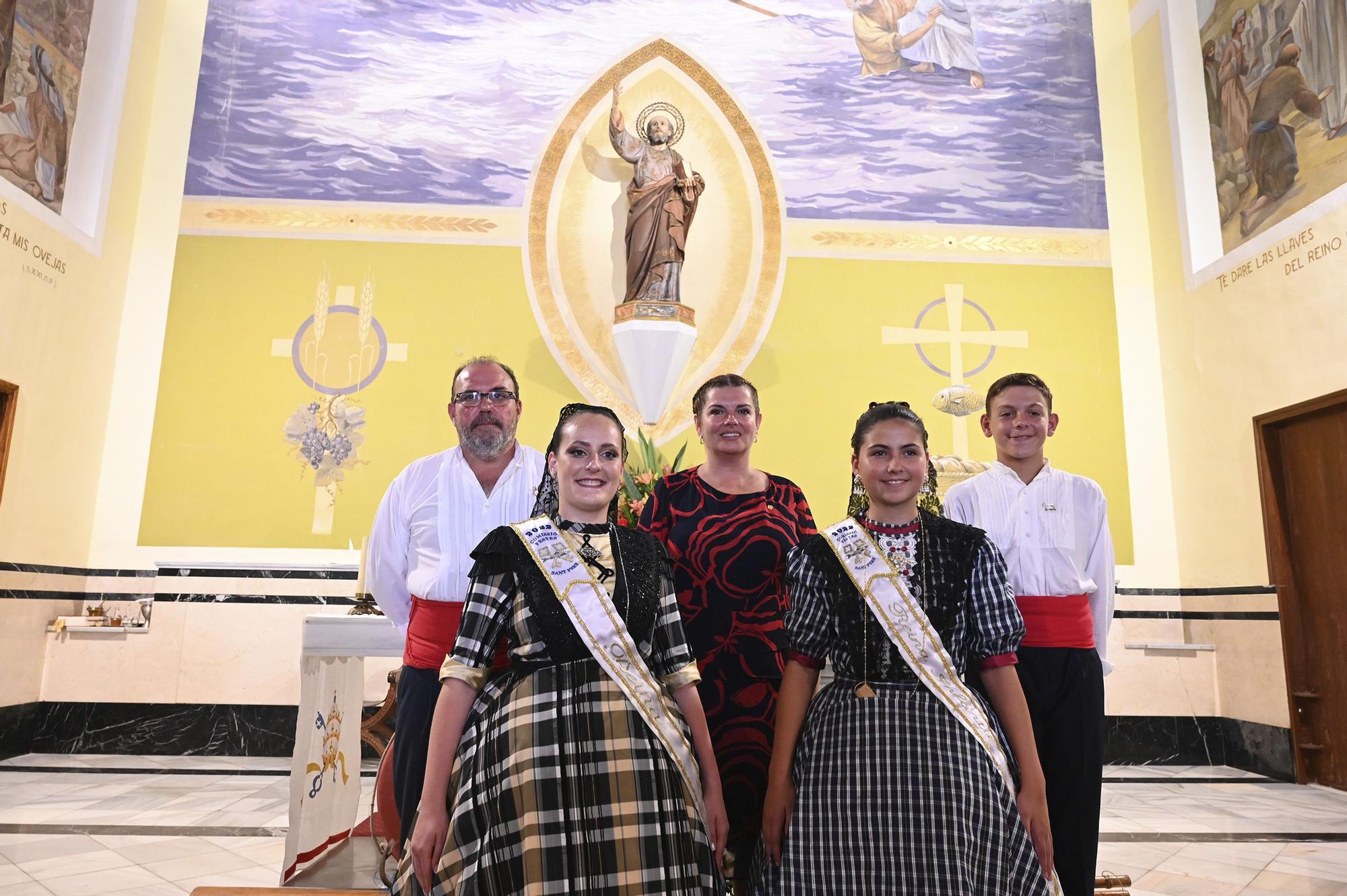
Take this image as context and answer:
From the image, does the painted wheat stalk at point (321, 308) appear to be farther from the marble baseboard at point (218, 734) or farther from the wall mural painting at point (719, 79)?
the marble baseboard at point (218, 734)

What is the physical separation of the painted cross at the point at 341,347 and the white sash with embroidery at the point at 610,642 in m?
4.63

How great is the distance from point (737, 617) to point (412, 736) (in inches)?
34.1

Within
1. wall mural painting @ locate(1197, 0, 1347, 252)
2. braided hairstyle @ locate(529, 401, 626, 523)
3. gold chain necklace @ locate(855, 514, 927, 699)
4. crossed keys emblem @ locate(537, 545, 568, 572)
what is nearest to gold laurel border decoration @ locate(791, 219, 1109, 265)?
wall mural painting @ locate(1197, 0, 1347, 252)

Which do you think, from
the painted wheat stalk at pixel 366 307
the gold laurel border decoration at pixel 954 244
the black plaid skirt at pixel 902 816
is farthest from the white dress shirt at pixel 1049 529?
the painted wheat stalk at pixel 366 307

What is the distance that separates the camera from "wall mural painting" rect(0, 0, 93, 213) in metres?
5.11

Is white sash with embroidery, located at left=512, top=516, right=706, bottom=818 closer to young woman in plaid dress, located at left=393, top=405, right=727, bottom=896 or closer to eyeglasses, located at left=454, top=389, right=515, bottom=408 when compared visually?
young woman in plaid dress, located at left=393, top=405, right=727, bottom=896

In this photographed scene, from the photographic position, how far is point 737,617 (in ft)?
6.98

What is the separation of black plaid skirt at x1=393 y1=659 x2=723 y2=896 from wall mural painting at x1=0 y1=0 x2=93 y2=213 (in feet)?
17.5

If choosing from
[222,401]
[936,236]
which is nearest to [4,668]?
[222,401]

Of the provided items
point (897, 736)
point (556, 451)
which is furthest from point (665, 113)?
point (897, 736)

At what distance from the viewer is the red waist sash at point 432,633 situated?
7.38 feet

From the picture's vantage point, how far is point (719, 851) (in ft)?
5.61

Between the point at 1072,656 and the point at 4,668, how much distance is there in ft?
18.7

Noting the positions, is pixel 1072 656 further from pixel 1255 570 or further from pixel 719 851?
pixel 1255 570
